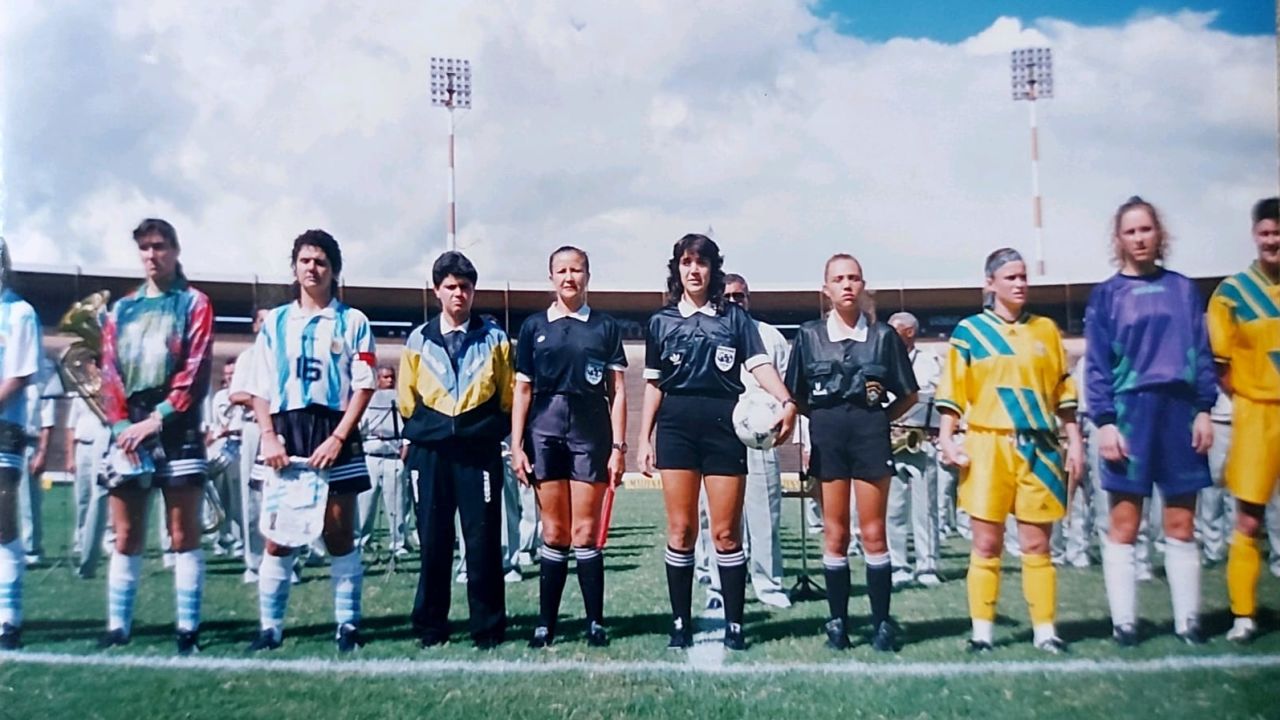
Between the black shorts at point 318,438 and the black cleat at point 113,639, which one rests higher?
the black shorts at point 318,438

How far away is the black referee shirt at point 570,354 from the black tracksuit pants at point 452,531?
0.38 meters

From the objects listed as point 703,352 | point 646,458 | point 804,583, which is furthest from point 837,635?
point 703,352

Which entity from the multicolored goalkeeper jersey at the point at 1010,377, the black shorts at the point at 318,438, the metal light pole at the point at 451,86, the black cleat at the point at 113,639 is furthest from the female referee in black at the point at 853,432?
the black cleat at the point at 113,639

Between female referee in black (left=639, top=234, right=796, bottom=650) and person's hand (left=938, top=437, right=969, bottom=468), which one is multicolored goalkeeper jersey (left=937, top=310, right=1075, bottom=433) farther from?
female referee in black (left=639, top=234, right=796, bottom=650)

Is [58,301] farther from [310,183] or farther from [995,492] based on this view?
[995,492]

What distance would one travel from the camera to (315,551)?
3.66m

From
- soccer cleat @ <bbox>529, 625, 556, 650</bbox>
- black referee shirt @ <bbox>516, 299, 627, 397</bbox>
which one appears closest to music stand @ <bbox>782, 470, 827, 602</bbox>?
black referee shirt @ <bbox>516, 299, 627, 397</bbox>

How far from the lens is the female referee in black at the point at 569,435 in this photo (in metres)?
3.61

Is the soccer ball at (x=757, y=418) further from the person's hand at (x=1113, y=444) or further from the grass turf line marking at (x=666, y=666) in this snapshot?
the person's hand at (x=1113, y=444)

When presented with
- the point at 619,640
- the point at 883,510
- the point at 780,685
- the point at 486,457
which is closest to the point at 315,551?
the point at 486,457

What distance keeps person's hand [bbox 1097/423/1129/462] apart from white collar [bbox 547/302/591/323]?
2152mm

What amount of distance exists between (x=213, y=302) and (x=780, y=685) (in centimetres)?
273

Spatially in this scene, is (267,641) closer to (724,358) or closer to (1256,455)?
(724,358)

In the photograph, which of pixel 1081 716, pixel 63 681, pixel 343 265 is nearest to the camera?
pixel 1081 716
